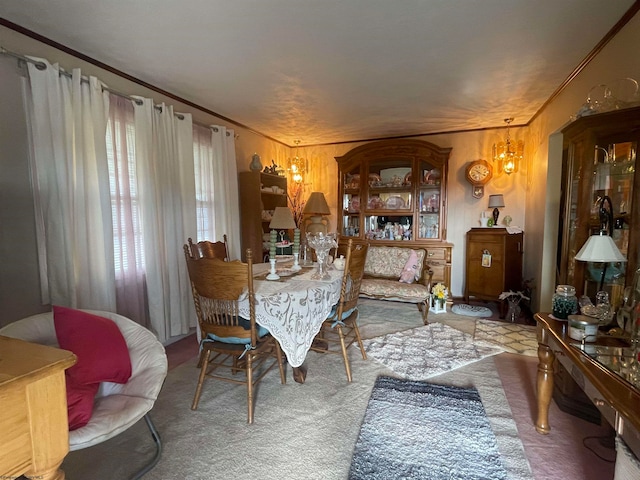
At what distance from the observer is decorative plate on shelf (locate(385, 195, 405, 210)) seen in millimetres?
4355

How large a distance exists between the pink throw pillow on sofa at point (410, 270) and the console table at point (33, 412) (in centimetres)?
335

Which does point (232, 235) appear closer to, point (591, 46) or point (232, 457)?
point (232, 457)

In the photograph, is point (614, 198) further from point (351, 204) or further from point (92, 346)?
point (351, 204)

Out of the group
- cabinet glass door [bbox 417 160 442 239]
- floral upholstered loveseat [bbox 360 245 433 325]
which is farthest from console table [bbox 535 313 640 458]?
cabinet glass door [bbox 417 160 442 239]

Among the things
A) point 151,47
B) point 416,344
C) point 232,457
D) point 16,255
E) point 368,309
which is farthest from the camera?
point 368,309

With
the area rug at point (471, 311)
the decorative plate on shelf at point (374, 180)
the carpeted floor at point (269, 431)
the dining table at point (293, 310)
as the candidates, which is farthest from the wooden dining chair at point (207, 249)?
the area rug at point (471, 311)

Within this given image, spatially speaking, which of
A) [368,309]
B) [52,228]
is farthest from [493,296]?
[52,228]

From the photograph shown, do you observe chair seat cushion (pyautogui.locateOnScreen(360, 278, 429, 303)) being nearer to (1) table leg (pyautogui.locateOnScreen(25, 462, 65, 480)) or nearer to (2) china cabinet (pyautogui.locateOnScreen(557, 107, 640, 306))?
(2) china cabinet (pyautogui.locateOnScreen(557, 107, 640, 306))

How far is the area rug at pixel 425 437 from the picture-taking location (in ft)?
4.66

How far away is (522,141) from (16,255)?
5190 millimetres

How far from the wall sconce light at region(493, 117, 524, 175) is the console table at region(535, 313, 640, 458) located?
9.33 feet

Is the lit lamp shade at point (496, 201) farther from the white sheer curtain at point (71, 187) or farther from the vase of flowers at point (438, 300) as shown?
the white sheer curtain at point (71, 187)

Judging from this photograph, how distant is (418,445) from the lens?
62.1 inches

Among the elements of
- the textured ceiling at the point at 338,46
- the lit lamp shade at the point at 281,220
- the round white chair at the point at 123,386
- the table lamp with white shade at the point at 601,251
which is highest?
the textured ceiling at the point at 338,46
